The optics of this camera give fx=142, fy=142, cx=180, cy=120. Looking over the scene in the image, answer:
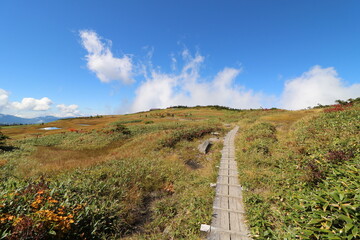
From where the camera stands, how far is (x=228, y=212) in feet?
18.6

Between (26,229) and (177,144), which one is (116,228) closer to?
(26,229)

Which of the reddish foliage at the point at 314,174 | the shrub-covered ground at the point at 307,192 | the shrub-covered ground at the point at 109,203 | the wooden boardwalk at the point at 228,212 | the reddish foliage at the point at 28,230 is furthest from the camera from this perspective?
the reddish foliage at the point at 314,174

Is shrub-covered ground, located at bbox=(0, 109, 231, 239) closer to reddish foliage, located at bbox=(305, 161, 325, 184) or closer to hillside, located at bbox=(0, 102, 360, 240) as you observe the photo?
hillside, located at bbox=(0, 102, 360, 240)

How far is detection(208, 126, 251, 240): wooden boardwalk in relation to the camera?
4.73 meters

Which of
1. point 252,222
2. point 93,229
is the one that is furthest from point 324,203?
point 93,229

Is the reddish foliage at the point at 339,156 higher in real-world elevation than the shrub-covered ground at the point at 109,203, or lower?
higher

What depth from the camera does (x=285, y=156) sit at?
372 inches

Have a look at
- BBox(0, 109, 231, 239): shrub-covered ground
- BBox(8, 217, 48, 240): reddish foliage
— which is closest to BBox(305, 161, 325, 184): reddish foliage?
BBox(0, 109, 231, 239): shrub-covered ground

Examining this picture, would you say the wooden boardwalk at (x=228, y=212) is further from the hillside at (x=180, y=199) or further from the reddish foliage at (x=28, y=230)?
the reddish foliage at (x=28, y=230)

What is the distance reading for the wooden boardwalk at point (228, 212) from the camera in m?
4.73

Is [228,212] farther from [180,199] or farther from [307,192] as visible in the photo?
[307,192]

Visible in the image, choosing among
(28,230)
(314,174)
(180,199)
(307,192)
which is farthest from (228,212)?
(28,230)

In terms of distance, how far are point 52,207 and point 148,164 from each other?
6716mm

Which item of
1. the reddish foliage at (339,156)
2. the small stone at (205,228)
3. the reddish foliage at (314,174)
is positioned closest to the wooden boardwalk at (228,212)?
the small stone at (205,228)
